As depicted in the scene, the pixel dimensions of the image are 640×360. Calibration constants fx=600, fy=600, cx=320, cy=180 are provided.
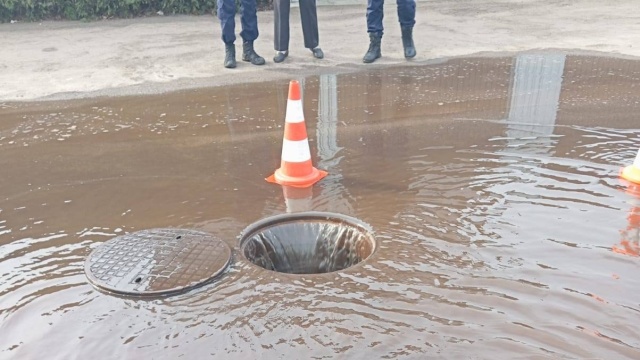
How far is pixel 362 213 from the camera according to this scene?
340 cm

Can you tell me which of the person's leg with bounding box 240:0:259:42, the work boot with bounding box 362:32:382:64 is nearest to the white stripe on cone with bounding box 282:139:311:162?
the work boot with bounding box 362:32:382:64

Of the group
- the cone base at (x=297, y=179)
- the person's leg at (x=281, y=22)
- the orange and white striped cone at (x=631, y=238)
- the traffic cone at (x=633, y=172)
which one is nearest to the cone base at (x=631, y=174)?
the traffic cone at (x=633, y=172)

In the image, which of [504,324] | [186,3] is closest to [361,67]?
[186,3]

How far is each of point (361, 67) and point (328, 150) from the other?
250 cm

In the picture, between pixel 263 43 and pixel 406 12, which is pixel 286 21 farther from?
pixel 406 12

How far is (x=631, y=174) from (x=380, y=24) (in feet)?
12.2

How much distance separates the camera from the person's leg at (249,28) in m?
6.69

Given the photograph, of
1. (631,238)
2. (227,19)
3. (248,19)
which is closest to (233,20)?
(227,19)

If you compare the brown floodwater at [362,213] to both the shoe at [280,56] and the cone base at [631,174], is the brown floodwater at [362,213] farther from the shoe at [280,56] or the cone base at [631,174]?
the shoe at [280,56]

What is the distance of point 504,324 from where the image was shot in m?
2.44

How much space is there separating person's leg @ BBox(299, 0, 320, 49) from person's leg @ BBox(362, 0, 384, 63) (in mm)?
608

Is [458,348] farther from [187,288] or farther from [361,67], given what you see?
[361,67]

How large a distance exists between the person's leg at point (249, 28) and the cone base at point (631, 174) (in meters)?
4.15

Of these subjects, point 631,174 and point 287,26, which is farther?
point 287,26
